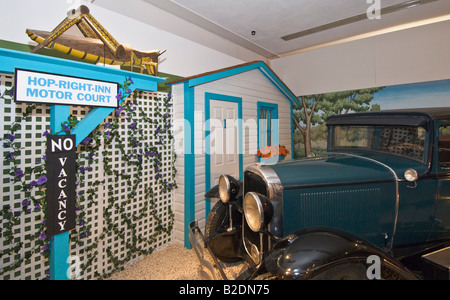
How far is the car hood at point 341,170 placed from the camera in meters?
2.17

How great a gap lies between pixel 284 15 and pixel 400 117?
2.74 meters

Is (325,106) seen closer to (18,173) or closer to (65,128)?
(65,128)

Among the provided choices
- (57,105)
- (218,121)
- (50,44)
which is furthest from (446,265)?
(50,44)

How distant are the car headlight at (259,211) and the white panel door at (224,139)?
6.43ft

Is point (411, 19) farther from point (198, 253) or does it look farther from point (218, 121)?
point (198, 253)

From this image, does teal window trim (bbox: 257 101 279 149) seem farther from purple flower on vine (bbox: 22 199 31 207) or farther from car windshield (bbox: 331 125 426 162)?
purple flower on vine (bbox: 22 199 31 207)

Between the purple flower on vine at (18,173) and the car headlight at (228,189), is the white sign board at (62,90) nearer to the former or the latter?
the purple flower on vine at (18,173)

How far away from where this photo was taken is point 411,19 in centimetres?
448

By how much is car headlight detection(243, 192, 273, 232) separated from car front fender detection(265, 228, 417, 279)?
200 mm

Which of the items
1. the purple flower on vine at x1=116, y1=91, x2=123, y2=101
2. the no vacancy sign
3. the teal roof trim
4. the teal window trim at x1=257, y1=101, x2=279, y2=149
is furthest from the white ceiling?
the no vacancy sign

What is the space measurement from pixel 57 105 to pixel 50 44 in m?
0.89

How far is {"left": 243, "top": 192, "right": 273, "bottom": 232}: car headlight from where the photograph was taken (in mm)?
1928

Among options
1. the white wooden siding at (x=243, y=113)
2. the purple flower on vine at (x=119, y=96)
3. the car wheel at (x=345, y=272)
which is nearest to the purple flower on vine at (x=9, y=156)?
the purple flower on vine at (x=119, y=96)

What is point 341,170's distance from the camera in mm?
2287
